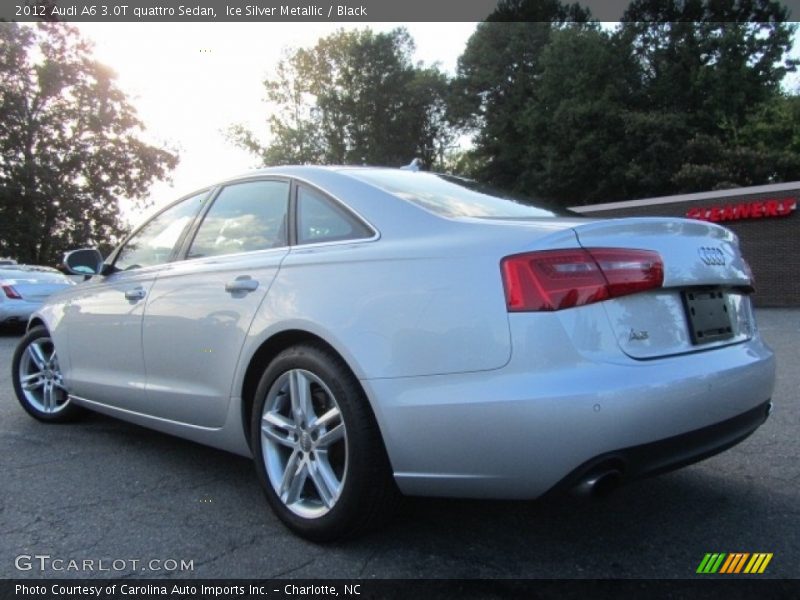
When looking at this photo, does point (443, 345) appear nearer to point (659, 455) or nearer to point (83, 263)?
point (659, 455)

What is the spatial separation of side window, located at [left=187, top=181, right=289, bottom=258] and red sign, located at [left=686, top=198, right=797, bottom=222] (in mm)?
17965

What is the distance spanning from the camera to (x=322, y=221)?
2.95 metres

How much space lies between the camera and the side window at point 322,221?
2793 millimetres

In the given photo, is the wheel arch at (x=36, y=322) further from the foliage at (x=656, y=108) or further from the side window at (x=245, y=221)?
the foliage at (x=656, y=108)

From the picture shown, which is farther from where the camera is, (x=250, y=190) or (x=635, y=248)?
(x=250, y=190)

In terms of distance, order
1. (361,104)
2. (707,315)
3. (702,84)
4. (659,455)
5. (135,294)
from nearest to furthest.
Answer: (659,455) → (707,315) → (135,294) → (702,84) → (361,104)

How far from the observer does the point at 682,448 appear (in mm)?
2268

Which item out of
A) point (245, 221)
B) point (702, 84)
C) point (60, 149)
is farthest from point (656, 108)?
point (245, 221)

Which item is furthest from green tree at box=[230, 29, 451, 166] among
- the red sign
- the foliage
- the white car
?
the white car

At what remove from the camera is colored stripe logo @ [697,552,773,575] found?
239 centimetres

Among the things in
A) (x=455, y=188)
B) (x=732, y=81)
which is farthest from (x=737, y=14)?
(x=455, y=188)

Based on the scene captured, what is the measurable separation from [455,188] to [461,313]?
115cm

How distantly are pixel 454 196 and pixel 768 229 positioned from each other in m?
18.9

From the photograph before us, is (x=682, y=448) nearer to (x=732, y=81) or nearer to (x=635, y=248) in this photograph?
(x=635, y=248)
